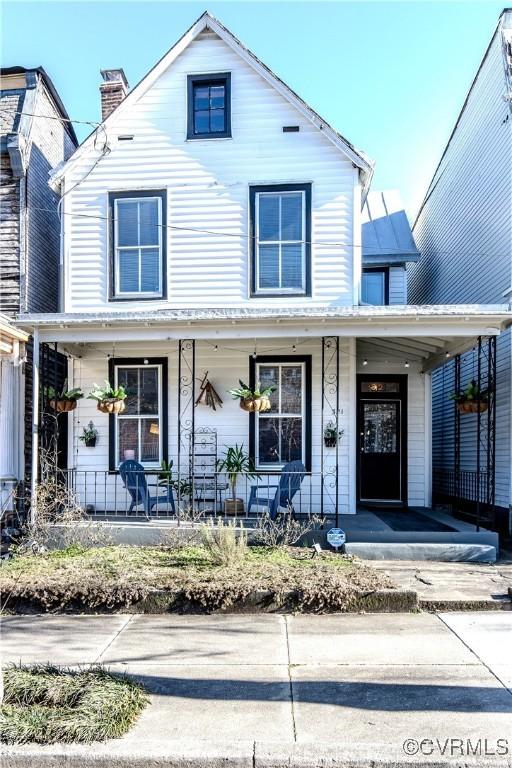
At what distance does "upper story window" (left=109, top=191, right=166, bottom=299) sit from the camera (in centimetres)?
1004

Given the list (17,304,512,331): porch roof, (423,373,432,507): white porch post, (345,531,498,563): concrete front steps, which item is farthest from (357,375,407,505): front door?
(345,531,498,563): concrete front steps

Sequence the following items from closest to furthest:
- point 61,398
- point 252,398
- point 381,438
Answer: point 252,398 < point 61,398 < point 381,438

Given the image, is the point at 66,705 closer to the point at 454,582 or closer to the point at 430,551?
the point at 454,582

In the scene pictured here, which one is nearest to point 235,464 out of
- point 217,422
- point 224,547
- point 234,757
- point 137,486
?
point 217,422

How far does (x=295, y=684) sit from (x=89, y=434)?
660cm

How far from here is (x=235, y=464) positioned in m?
9.27

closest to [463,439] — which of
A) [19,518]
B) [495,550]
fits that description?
[495,550]

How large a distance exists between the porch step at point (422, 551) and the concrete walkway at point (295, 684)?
5.87ft

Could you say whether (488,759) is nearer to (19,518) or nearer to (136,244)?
(19,518)

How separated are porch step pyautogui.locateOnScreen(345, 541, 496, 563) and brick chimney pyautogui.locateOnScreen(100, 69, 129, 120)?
31.6 feet

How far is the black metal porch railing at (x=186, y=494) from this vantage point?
29.5ft

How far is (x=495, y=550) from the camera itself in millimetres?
7609

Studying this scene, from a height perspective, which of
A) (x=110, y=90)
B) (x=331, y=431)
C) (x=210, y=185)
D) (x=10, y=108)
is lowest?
(x=331, y=431)

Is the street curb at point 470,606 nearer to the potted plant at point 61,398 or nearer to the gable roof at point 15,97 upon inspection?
the potted plant at point 61,398
